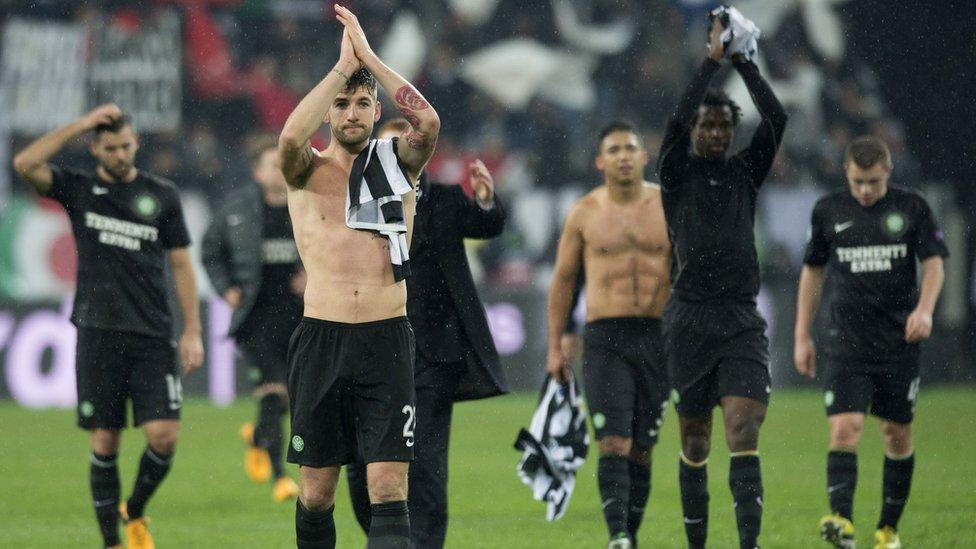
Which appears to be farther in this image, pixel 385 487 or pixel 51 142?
pixel 51 142

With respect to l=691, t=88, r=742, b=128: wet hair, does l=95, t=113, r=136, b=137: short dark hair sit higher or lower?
higher

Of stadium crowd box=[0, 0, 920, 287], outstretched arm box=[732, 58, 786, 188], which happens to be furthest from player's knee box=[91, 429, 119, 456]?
stadium crowd box=[0, 0, 920, 287]

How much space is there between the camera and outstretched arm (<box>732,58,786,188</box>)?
734cm

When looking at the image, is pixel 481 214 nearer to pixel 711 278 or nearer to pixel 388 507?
pixel 711 278

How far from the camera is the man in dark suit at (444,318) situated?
7.22 metres

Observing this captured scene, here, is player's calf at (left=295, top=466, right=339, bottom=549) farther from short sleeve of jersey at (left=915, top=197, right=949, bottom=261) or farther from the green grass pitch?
short sleeve of jersey at (left=915, top=197, right=949, bottom=261)

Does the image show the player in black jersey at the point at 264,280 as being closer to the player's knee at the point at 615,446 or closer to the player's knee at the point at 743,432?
the player's knee at the point at 615,446

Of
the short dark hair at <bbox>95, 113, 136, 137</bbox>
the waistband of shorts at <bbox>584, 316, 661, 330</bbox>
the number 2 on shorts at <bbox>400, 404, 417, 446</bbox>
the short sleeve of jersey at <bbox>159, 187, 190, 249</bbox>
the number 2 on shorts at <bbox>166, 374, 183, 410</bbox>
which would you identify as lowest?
the number 2 on shorts at <bbox>400, 404, 417, 446</bbox>

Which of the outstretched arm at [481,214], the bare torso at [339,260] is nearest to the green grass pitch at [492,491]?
the outstretched arm at [481,214]

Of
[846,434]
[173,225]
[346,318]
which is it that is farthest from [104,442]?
[846,434]

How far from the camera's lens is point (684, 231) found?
7.77 metres

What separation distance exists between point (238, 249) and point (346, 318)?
5.37 meters

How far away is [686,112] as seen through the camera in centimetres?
742

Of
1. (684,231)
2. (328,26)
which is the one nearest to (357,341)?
(684,231)
